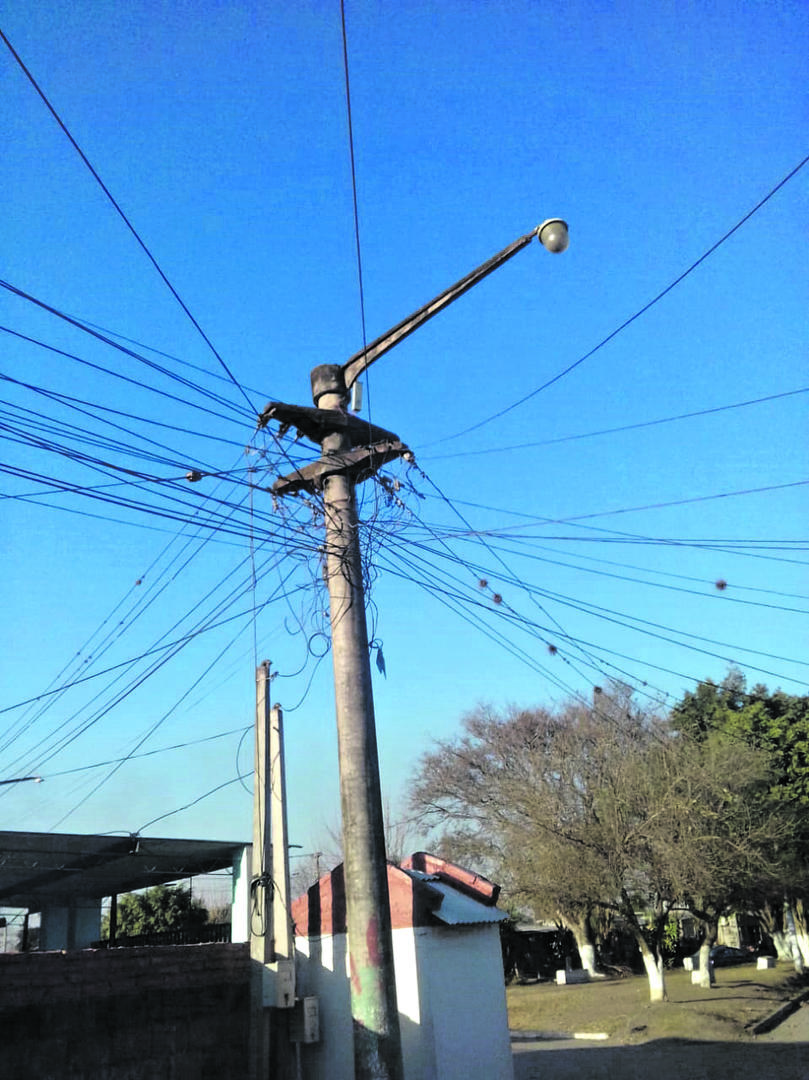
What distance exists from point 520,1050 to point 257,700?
39.6ft

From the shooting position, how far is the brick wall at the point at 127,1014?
9.32m

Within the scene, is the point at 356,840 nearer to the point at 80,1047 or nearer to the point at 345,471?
the point at 345,471

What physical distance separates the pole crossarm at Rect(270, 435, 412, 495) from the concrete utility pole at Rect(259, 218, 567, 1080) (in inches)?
0.5

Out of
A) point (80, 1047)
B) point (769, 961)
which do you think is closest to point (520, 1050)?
point (80, 1047)

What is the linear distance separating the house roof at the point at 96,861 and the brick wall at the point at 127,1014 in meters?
4.06

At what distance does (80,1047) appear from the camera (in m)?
9.63

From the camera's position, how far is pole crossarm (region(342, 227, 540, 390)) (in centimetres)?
837

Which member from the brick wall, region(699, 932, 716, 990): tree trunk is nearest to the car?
region(699, 932, 716, 990): tree trunk

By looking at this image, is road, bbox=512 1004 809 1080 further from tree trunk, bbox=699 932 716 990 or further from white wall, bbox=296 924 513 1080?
tree trunk, bbox=699 932 716 990

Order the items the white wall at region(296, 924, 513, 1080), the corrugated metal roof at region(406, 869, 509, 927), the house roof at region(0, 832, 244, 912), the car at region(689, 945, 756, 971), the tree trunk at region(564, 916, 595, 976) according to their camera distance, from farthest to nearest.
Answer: the car at region(689, 945, 756, 971), the tree trunk at region(564, 916, 595, 976), the house roof at region(0, 832, 244, 912), the corrugated metal roof at region(406, 869, 509, 927), the white wall at region(296, 924, 513, 1080)

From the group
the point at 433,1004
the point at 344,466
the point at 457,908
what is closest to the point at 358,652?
the point at 344,466

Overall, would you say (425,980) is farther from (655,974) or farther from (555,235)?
(655,974)

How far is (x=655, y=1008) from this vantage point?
22.0 meters

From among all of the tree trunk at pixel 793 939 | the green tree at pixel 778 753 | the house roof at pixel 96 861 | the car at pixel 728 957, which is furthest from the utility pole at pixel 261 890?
the car at pixel 728 957
